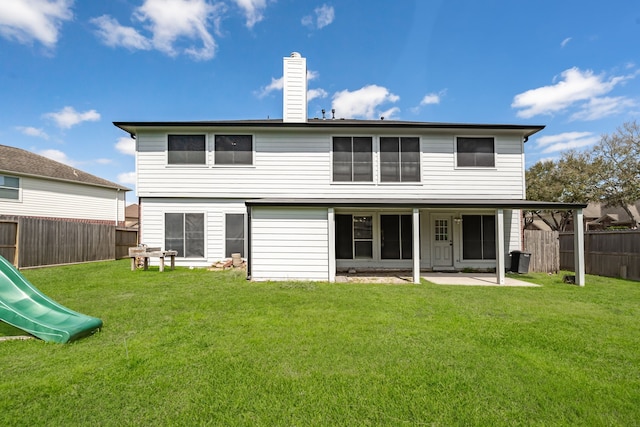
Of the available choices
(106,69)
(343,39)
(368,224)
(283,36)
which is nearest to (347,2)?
(343,39)

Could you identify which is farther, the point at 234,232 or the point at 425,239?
the point at 425,239

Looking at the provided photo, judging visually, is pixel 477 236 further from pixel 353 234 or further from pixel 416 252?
pixel 353 234

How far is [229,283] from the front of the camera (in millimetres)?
7965

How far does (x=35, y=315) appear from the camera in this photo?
13.8 ft

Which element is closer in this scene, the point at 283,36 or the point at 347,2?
the point at 347,2

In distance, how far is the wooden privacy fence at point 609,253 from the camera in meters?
9.23

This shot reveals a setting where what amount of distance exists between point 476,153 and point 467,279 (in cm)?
494

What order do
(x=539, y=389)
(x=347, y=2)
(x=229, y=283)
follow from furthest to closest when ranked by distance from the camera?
(x=347, y=2) < (x=229, y=283) < (x=539, y=389)

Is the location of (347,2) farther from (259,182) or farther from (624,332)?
(624,332)

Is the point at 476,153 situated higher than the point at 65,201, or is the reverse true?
the point at 476,153

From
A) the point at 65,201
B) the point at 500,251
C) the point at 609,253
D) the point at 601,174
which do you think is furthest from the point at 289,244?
the point at 601,174

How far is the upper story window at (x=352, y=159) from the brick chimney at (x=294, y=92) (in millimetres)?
1882

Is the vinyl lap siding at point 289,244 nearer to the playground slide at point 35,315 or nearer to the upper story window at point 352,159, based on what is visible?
the upper story window at point 352,159

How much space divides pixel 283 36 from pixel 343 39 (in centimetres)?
290
